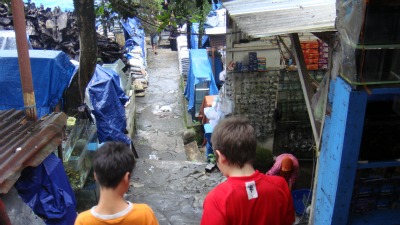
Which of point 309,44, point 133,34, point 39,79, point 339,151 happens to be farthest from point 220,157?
point 133,34

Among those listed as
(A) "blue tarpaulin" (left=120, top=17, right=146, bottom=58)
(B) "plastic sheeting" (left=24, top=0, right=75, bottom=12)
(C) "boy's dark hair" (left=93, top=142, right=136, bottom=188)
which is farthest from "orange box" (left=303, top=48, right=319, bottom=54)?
(A) "blue tarpaulin" (left=120, top=17, right=146, bottom=58)

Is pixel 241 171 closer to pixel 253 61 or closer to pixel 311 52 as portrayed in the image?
pixel 311 52

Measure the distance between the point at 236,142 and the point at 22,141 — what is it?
249 centimetres

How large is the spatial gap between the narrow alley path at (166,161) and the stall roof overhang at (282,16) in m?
3.42

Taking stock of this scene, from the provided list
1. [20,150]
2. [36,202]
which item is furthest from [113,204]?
[36,202]

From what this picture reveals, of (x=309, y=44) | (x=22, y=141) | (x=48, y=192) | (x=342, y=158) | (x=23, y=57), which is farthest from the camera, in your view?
(x=309, y=44)

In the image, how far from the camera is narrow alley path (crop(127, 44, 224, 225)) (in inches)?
256

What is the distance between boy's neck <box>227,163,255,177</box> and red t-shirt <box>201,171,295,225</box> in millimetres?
24

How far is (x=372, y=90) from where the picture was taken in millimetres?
2561

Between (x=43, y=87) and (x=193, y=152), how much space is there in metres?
5.47

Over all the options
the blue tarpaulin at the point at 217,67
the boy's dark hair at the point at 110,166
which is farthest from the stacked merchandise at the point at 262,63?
the blue tarpaulin at the point at 217,67

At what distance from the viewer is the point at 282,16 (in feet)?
12.9

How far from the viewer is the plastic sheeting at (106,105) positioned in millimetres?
7527

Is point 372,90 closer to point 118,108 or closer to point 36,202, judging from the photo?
point 36,202
